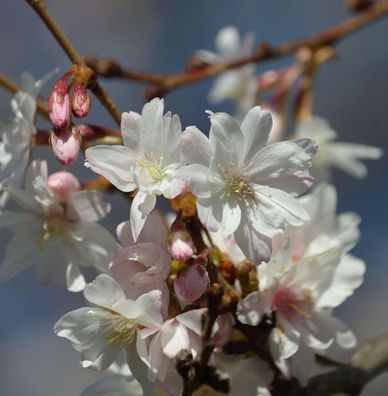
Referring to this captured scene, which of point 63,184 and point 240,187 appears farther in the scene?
point 63,184

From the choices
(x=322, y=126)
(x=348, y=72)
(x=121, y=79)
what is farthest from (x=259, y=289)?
(x=348, y=72)

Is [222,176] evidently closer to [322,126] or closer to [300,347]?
[300,347]

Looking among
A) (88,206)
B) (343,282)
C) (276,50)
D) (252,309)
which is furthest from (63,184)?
(276,50)

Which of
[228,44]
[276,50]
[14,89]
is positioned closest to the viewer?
[14,89]

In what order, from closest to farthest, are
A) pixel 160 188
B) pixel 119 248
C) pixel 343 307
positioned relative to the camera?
pixel 160 188 → pixel 119 248 → pixel 343 307

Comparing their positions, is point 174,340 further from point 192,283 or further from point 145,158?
point 145,158

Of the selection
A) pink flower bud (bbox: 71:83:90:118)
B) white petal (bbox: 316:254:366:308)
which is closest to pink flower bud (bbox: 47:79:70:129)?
pink flower bud (bbox: 71:83:90:118)

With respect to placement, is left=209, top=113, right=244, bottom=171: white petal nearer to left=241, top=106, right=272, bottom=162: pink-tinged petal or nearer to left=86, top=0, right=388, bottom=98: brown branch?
left=241, top=106, right=272, bottom=162: pink-tinged petal
